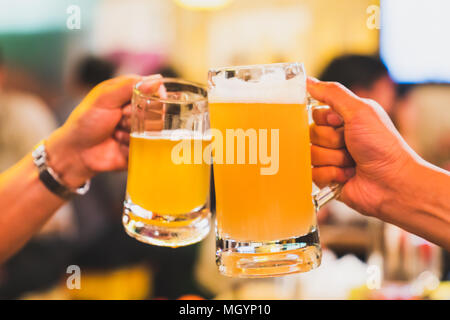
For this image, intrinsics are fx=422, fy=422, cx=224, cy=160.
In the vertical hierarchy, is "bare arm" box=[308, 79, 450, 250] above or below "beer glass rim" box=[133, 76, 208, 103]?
below

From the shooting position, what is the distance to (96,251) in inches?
120

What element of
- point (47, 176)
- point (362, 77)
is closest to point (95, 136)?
point (47, 176)

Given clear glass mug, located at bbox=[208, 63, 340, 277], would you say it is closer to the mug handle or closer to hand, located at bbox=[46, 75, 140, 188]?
the mug handle

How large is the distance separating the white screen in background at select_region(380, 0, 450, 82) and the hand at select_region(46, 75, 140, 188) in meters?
3.08

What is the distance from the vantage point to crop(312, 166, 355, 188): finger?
1117 millimetres

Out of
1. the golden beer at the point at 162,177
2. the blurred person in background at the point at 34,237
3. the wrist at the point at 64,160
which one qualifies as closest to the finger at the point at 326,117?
the golden beer at the point at 162,177

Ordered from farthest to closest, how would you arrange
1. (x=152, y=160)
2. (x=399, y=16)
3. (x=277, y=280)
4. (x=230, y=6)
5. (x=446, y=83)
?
1. (x=230, y=6)
2. (x=446, y=83)
3. (x=399, y=16)
4. (x=277, y=280)
5. (x=152, y=160)

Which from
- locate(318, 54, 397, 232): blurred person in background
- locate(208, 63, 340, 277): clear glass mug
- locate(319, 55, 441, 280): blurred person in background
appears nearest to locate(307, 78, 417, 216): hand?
locate(208, 63, 340, 277): clear glass mug

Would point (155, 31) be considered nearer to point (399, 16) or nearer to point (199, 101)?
point (399, 16)

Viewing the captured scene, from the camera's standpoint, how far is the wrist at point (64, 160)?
1317mm

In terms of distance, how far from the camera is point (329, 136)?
44.8 inches

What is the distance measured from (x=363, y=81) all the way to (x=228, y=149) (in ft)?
5.81

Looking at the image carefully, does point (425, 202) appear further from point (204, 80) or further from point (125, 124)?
point (204, 80)

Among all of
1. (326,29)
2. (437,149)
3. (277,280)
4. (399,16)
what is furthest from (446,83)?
(277,280)
